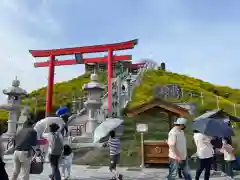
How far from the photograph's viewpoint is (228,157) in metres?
8.31

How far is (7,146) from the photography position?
15.4 m

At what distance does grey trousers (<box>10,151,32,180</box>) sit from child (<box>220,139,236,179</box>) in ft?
18.8

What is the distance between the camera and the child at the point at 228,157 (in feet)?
27.3

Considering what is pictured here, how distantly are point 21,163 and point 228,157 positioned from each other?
5878 mm

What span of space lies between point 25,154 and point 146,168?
564cm

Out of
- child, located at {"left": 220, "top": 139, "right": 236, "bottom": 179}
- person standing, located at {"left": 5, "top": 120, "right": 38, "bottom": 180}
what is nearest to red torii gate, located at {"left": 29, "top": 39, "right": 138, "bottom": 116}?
child, located at {"left": 220, "top": 139, "right": 236, "bottom": 179}

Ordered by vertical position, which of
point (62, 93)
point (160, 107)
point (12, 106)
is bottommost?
point (160, 107)

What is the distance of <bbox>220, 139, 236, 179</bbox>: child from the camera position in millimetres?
8312

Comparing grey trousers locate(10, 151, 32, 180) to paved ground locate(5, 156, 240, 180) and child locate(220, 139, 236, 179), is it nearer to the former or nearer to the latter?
paved ground locate(5, 156, 240, 180)

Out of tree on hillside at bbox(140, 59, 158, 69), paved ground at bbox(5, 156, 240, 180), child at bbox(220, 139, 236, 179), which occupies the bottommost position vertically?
paved ground at bbox(5, 156, 240, 180)

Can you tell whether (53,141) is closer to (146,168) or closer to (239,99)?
(146,168)

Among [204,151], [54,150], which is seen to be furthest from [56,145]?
[204,151]

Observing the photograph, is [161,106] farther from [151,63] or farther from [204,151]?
[151,63]

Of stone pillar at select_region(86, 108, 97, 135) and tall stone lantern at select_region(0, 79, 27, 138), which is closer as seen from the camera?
stone pillar at select_region(86, 108, 97, 135)
